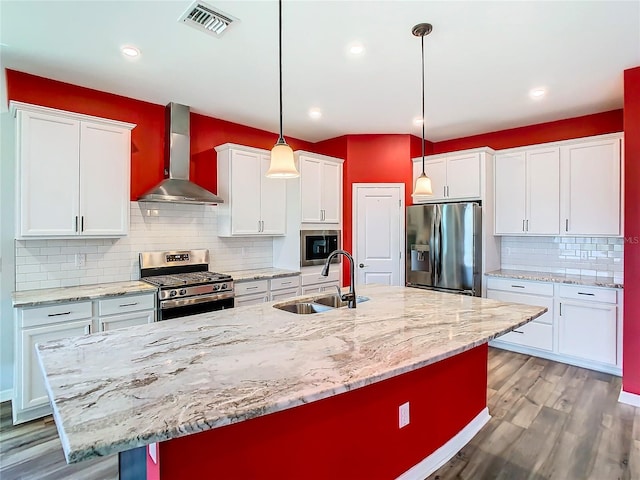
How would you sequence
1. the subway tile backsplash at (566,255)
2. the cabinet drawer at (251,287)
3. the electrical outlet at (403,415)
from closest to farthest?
the electrical outlet at (403,415) < the cabinet drawer at (251,287) < the subway tile backsplash at (566,255)

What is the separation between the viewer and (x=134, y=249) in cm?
364

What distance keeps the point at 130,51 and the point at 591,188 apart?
459 cm

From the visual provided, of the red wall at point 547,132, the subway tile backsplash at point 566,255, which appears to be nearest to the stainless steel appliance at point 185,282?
the subway tile backsplash at point 566,255

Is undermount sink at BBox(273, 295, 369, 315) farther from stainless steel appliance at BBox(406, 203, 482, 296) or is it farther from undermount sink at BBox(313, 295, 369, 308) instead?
stainless steel appliance at BBox(406, 203, 482, 296)

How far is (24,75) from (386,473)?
4.05m

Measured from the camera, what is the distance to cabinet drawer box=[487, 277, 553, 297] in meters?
3.91

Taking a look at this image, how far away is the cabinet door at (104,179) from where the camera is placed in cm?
308

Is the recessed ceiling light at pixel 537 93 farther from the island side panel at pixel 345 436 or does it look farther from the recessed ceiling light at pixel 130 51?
the recessed ceiling light at pixel 130 51

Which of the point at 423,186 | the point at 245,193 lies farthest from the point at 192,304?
the point at 423,186

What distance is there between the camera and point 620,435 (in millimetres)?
2480

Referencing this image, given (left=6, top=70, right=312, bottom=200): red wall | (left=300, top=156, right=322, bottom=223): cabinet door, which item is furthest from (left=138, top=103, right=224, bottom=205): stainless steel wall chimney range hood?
(left=300, top=156, right=322, bottom=223): cabinet door

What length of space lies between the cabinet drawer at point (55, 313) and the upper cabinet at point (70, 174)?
2.02 feet

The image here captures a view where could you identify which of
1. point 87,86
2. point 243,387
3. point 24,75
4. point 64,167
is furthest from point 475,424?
point 24,75

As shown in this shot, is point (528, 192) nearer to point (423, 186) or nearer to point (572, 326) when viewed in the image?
point (572, 326)
